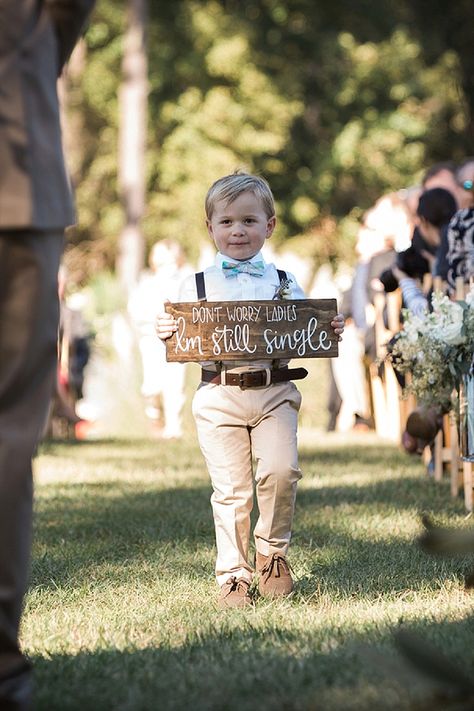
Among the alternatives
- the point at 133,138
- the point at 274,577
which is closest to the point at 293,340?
the point at 274,577

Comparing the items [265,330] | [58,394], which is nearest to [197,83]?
[58,394]

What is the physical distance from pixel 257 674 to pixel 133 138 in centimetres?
2504

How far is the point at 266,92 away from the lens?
35188mm

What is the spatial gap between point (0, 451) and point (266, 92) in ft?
106

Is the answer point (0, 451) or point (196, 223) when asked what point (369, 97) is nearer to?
point (196, 223)

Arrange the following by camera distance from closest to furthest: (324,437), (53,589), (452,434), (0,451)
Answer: (0,451)
(53,589)
(452,434)
(324,437)

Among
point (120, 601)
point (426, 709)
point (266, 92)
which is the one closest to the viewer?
point (426, 709)

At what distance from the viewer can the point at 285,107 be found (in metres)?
35.3

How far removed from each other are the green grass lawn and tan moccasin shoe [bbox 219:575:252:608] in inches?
2.3

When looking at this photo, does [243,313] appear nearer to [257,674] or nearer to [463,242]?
[257,674]

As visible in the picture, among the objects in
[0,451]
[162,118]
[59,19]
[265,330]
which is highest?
[162,118]

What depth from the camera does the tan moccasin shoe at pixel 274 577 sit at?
18.5 ft

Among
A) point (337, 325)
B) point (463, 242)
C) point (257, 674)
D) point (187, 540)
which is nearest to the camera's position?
point (257, 674)

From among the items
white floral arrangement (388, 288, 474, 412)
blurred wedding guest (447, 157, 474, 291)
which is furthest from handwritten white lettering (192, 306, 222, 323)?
blurred wedding guest (447, 157, 474, 291)
